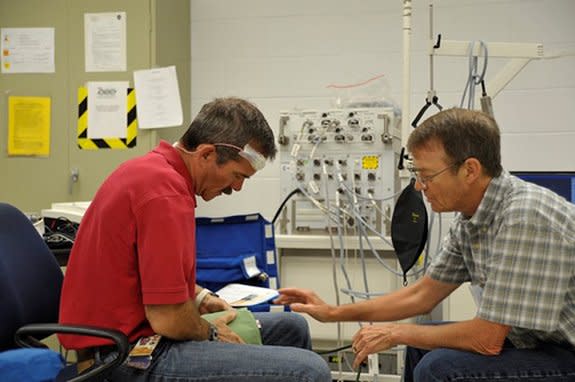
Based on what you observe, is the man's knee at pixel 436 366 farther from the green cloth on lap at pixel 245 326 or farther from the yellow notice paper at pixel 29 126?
the yellow notice paper at pixel 29 126

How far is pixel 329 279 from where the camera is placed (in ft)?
8.54

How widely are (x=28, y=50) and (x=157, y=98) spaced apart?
0.74 m

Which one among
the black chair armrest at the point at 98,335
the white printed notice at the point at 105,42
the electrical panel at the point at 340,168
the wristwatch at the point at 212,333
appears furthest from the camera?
the white printed notice at the point at 105,42

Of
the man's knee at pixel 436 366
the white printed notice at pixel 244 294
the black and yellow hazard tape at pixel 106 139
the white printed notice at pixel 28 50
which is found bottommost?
the man's knee at pixel 436 366

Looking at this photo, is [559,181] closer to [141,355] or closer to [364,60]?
[364,60]

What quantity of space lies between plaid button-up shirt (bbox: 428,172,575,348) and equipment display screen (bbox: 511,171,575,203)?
111 centimetres

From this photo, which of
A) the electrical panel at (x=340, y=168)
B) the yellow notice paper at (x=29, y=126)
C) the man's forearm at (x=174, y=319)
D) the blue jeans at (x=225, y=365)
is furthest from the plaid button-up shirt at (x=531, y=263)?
the yellow notice paper at (x=29, y=126)

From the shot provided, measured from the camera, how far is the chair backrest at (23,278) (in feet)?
4.57

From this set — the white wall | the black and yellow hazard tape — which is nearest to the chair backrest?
the black and yellow hazard tape

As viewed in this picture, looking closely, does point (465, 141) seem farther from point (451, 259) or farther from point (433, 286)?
point (433, 286)

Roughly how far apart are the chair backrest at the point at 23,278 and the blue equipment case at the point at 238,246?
669 mm

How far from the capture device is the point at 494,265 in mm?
1310

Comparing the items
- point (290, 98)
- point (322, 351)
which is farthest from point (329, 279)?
point (290, 98)

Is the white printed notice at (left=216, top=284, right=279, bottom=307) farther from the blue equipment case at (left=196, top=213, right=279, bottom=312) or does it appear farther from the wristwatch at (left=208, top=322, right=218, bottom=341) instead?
the wristwatch at (left=208, top=322, right=218, bottom=341)
